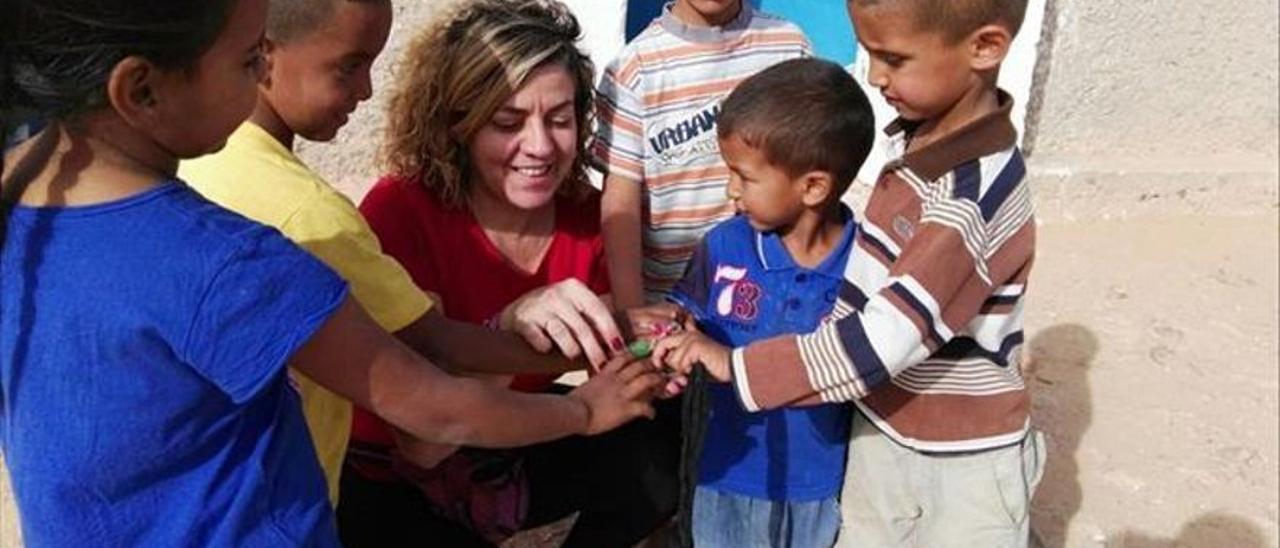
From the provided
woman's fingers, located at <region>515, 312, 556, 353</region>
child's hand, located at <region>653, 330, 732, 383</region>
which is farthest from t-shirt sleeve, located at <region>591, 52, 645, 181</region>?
child's hand, located at <region>653, 330, 732, 383</region>

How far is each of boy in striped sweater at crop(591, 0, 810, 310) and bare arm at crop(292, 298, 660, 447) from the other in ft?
2.70

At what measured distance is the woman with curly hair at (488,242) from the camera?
7.97 ft

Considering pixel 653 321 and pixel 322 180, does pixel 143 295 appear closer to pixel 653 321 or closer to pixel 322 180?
pixel 322 180

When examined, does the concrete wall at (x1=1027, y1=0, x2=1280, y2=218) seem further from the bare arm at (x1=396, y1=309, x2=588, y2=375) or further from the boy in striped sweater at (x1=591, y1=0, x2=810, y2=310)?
the bare arm at (x1=396, y1=309, x2=588, y2=375)

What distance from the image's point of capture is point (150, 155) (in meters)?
1.37

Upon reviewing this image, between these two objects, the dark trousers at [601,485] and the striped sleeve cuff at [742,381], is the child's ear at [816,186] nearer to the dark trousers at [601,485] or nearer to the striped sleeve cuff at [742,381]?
the striped sleeve cuff at [742,381]

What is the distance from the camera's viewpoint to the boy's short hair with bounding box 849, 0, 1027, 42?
1.83 m

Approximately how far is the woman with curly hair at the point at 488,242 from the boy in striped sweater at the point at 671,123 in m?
0.13

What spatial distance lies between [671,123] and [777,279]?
0.64 m

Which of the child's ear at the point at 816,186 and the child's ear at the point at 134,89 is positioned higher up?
the child's ear at the point at 134,89

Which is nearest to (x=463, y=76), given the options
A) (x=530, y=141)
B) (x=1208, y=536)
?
(x=530, y=141)

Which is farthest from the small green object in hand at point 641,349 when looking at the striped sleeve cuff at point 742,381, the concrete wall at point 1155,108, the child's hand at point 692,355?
the concrete wall at point 1155,108

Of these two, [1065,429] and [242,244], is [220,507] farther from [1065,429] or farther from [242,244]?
[1065,429]

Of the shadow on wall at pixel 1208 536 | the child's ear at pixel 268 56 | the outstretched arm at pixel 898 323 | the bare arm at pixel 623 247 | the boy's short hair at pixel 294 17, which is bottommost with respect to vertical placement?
the shadow on wall at pixel 1208 536
